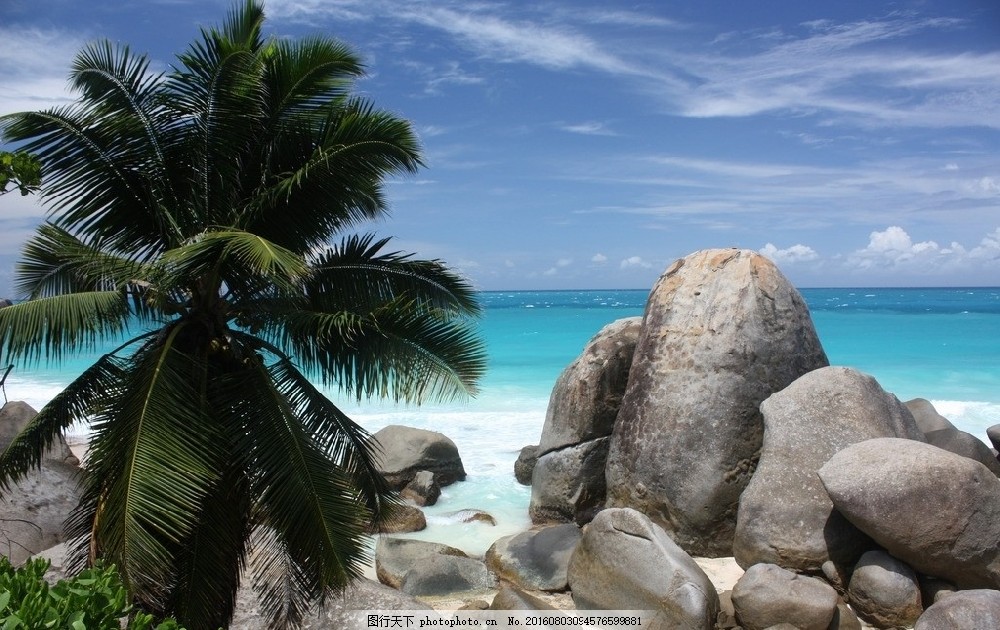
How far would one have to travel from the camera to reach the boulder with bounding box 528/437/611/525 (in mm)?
11602

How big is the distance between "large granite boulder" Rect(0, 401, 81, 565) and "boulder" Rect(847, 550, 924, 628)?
8487mm

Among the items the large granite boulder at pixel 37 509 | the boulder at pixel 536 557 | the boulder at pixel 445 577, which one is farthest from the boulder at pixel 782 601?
the large granite boulder at pixel 37 509

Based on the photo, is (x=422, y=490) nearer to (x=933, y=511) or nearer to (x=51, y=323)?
(x=933, y=511)

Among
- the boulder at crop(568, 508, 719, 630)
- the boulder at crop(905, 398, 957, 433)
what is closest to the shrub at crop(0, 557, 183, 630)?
the boulder at crop(568, 508, 719, 630)

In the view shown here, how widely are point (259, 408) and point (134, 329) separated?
146cm

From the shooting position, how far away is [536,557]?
9.76 metres

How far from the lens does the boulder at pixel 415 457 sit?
46.0 ft

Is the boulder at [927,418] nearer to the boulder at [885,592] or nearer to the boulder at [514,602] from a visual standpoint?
the boulder at [885,592]

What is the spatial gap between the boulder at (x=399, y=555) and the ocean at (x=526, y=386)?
101 cm

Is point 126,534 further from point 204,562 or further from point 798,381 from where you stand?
point 798,381

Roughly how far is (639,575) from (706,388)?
9.21 feet

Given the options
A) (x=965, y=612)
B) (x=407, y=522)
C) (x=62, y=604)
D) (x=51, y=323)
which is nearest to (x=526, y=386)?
(x=407, y=522)

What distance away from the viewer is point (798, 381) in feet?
31.9

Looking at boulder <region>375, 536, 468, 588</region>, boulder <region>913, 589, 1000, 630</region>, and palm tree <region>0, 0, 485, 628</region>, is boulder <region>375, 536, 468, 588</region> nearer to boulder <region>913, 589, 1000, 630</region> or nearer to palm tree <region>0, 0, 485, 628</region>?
palm tree <region>0, 0, 485, 628</region>
